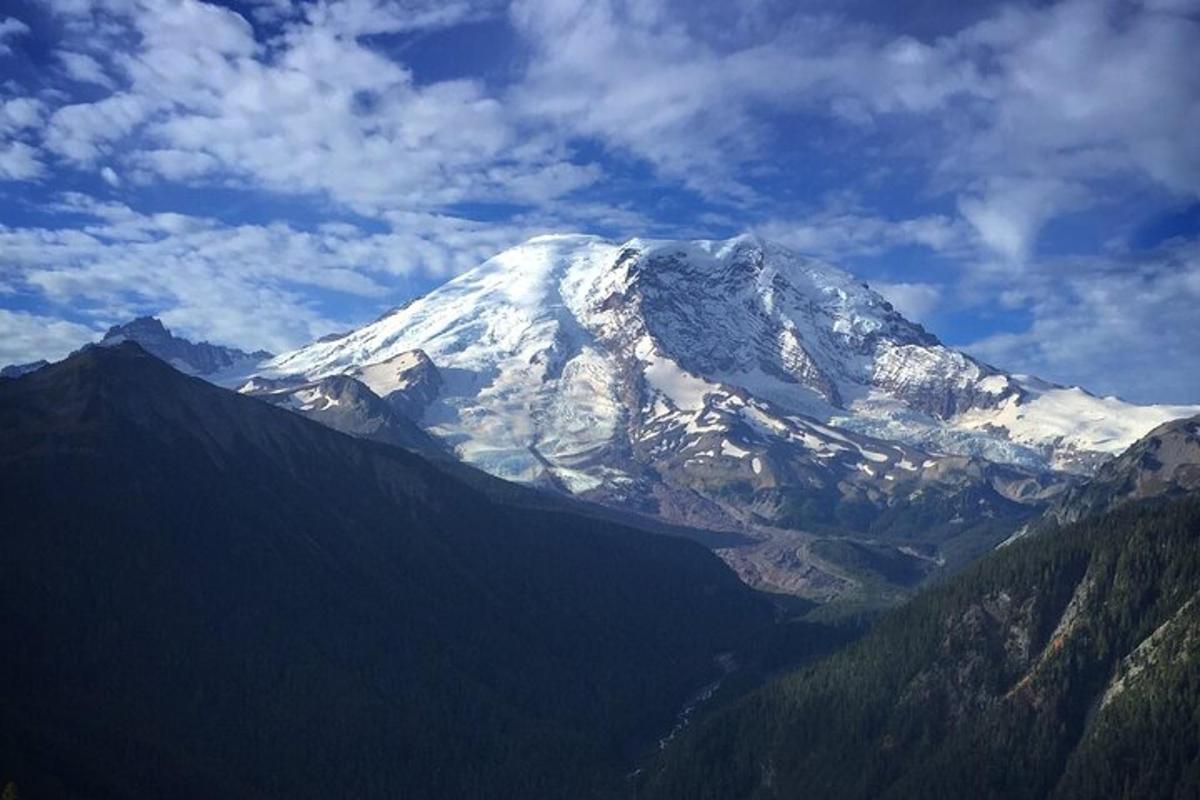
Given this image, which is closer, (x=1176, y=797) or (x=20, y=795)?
(x=20, y=795)
